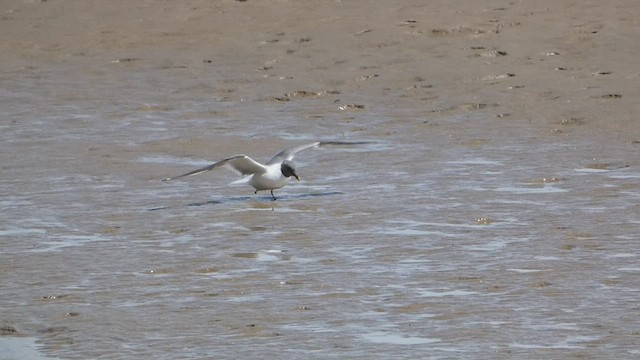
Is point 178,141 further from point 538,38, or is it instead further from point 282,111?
point 538,38

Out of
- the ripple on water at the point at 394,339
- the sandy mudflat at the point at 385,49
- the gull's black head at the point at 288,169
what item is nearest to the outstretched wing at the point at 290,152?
the gull's black head at the point at 288,169

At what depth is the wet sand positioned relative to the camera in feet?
26.2

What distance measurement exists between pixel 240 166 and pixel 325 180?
0.79 m

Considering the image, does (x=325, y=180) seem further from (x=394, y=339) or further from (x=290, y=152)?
(x=394, y=339)

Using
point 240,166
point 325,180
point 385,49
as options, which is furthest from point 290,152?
point 385,49

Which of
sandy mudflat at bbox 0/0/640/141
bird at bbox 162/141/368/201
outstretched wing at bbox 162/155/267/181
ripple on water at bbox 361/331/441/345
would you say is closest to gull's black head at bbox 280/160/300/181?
bird at bbox 162/141/368/201

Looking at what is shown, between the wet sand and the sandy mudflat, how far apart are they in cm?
4

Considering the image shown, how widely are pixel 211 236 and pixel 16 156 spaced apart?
3704 millimetres

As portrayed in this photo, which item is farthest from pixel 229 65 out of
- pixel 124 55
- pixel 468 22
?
pixel 468 22

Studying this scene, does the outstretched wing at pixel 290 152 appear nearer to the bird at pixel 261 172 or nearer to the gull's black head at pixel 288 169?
the bird at pixel 261 172

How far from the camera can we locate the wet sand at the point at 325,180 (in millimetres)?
7992

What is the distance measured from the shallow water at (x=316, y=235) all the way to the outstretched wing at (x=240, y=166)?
215mm

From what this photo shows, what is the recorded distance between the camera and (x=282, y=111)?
49.9ft

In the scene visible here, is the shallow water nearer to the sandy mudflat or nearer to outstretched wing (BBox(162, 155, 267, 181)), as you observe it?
outstretched wing (BBox(162, 155, 267, 181))
